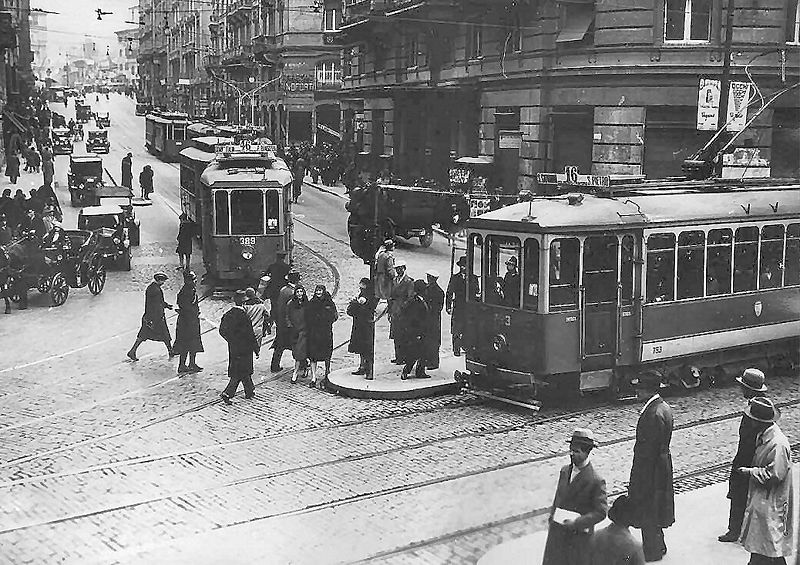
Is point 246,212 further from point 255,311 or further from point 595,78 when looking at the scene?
point 595,78

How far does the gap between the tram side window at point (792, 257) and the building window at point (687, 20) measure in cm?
1030

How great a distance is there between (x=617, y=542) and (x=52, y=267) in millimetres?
14906

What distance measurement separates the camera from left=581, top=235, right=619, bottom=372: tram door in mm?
12938

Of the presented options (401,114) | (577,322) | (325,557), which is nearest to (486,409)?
(577,322)

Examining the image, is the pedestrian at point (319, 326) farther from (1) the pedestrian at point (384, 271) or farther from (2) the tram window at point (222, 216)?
(2) the tram window at point (222, 216)

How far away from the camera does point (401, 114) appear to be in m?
36.6

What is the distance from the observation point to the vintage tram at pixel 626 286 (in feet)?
41.8

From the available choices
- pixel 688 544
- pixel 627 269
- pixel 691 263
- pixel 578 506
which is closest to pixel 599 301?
pixel 627 269

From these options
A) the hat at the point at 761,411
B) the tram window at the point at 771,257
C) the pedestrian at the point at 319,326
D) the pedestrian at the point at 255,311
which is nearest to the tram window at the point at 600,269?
the tram window at the point at 771,257

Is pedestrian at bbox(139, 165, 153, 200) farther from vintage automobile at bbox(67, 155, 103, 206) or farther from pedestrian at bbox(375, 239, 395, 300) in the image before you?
pedestrian at bbox(375, 239, 395, 300)

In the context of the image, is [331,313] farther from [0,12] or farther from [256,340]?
[0,12]

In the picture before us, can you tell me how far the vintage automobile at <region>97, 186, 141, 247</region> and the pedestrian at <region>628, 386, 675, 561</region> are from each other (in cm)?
1788

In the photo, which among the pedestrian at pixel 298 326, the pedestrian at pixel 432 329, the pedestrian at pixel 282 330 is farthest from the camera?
the pedestrian at pixel 282 330

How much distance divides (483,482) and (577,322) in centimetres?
322
